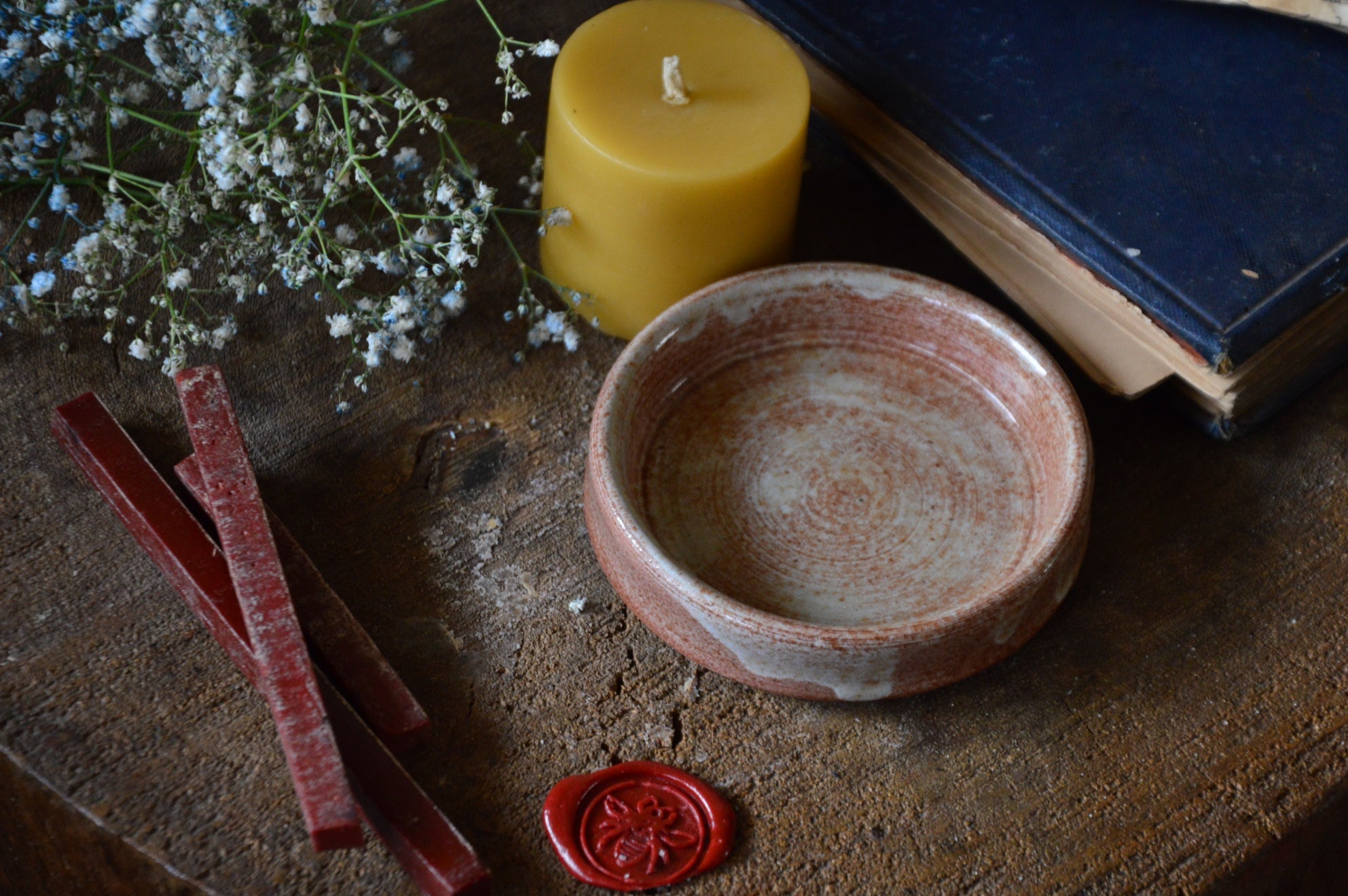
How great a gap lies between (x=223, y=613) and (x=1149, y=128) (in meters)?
0.72

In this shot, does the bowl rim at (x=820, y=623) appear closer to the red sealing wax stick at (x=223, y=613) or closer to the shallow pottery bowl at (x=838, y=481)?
the shallow pottery bowl at (x=838, y=481)

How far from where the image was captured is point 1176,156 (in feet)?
2.77

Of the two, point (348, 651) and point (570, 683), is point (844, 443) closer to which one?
point (570, 683)

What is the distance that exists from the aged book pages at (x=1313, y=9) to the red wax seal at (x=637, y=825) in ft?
2.31

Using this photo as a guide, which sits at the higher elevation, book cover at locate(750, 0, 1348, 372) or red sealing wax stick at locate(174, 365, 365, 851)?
red sealing wax stick at locate(174, 365, 365, 851)

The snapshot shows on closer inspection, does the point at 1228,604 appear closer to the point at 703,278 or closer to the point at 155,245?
the point at 703,278

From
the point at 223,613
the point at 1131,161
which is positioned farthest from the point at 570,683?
the point at 1131,161

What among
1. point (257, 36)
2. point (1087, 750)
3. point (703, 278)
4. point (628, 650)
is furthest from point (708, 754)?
point (257, 36)

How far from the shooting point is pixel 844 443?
2.75 feet

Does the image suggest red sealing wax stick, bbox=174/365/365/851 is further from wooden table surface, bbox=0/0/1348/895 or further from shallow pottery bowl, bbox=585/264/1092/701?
shallow pottery bowl, bbox=585/264/1092/701

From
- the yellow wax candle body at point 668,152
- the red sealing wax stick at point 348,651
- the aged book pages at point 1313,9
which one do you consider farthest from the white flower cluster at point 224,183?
the aged book pages at point 1313,9

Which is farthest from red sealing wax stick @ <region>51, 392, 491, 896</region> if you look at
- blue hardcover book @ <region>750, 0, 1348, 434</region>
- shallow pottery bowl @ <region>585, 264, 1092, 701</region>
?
blue hardcover book @ <region>750, 0, 1348, 434</region>

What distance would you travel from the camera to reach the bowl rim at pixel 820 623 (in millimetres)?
661

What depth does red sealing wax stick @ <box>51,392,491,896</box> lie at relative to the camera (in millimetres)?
627
